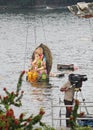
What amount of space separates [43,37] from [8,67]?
47.3 metres

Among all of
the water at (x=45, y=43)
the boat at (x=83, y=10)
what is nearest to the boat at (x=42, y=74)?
the water at (x=45, y=43)

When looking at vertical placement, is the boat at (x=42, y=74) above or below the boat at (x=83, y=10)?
below

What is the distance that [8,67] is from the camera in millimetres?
71688

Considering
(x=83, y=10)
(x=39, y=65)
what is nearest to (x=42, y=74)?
(x=39, y=65)

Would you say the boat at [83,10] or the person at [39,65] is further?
the person at [39,65]

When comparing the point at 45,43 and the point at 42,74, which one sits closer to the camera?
the point at 42,74

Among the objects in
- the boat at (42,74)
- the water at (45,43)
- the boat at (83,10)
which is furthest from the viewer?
the boat at (42,74)

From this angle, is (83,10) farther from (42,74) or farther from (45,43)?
(45,43)

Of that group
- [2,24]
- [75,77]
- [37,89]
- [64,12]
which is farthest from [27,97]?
[64,12]

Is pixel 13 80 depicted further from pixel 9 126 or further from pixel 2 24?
pixel 2 24

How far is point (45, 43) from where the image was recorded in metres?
107

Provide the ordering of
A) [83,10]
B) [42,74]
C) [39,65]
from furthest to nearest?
[42,74], [39,65], [83,10]

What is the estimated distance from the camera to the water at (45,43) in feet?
169

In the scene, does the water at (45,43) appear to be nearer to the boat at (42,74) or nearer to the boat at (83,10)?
the boat at (42,74)
